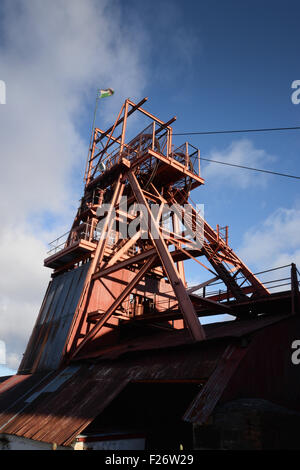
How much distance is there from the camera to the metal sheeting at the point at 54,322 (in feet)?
58.9

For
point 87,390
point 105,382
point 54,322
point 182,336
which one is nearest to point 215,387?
point 105,382

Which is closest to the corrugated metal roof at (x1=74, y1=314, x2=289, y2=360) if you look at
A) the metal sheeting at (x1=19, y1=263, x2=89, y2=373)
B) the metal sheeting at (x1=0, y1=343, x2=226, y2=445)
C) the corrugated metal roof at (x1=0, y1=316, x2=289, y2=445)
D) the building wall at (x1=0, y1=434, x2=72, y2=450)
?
the corrugated metal roof at (x1=0, y1=316, x2=289, y2=445)

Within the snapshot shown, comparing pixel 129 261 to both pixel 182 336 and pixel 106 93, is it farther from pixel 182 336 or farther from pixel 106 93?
pixel 106 93

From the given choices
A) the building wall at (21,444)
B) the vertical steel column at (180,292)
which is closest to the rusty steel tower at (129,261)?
the vertical steel column at (180,292)

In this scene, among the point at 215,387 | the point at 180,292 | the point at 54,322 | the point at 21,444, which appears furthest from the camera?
the point at 54,322

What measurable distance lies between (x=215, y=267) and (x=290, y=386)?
9179mm

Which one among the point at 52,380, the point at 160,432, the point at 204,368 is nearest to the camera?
the point at 204,368

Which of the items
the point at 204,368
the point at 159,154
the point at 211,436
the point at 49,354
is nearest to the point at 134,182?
the point at 159,154

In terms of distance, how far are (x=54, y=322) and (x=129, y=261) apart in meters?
6.50

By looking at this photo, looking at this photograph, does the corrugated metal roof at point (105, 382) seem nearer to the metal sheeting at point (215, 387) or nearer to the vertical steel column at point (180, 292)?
the metal sheeting at point (215, 387)

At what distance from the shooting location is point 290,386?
36.4 feet

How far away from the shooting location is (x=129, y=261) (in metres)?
16.4

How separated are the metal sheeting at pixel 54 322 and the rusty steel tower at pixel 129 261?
2.7 inches
